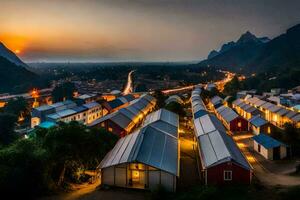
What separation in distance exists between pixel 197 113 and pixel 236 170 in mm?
26326

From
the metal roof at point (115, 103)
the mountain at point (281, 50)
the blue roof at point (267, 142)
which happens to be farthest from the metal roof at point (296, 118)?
the mountain at point (281, 50)

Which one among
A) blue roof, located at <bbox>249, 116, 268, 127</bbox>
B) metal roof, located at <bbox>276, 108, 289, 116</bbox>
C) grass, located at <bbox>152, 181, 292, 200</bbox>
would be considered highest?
metal roof, located at <bbox>276, 108, 289, 116</bbox>

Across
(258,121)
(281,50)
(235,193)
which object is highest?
(281,50)

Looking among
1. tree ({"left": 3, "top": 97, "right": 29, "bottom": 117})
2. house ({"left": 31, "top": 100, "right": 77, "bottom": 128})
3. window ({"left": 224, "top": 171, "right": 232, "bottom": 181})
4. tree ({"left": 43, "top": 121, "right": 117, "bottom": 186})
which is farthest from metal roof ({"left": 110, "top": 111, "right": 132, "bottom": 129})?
tree ({"left": 3, "top": 97, "right": 29, "bottom": 117})

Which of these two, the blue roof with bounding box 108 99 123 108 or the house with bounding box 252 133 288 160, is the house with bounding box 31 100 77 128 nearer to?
the blue roof with bounding box 108 99 123 108

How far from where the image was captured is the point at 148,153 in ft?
72.9

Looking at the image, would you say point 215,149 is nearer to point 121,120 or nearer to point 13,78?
point 121,120

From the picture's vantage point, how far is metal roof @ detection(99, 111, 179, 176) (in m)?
21.0

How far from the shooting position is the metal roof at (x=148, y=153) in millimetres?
20969

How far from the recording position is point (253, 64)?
197250 mm

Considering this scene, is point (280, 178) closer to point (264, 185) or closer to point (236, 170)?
point (264, 185)

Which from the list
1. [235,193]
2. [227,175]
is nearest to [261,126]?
[227,175]

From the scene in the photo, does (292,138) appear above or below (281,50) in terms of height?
below

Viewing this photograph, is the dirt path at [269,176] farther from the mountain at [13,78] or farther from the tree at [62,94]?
the mountain at [13,78]
